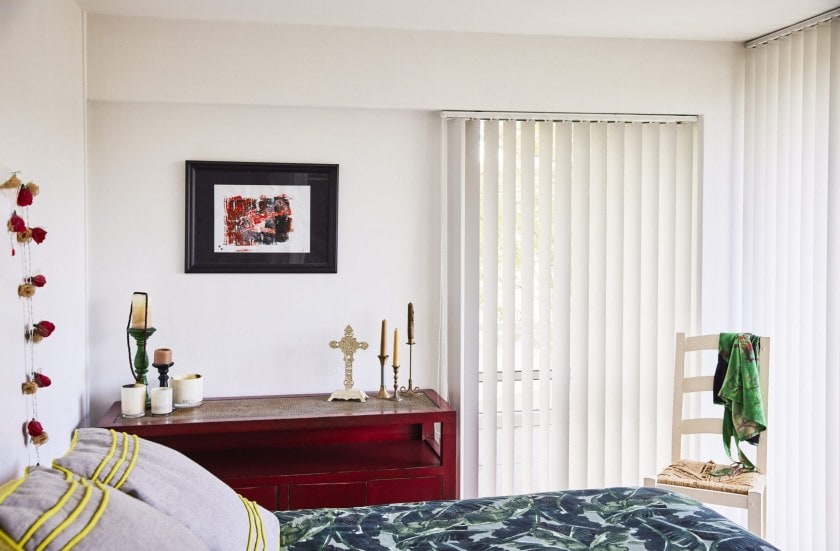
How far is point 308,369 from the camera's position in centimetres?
355

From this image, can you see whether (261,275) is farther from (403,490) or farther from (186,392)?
(403,490)

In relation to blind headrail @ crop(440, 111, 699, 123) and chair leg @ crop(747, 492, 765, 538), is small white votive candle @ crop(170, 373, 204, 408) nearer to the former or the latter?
blind headrail @ crop(440, 111, 699, 123)

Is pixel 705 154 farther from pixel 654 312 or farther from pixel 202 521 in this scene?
pixel 202 521

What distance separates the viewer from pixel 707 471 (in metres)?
3.23

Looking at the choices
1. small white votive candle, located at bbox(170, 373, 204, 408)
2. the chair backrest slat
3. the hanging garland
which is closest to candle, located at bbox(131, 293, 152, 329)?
small white votive candle, located at bbox(170, 373, 204, 408)

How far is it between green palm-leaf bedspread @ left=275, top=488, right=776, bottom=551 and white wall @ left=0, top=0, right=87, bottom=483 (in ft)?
2.98

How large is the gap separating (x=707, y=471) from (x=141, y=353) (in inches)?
96.2

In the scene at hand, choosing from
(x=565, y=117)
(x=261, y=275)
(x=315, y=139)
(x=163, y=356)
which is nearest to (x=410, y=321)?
(x=261, y=275)

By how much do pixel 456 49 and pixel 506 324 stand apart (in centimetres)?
130

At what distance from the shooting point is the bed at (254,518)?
1388 mm

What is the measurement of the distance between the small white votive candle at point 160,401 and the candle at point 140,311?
28cm

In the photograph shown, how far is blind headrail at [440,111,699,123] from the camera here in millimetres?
3549

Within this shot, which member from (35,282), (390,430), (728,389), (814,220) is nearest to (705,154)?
(814,220)

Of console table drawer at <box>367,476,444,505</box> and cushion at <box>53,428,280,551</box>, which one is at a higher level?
cushion at <box>53,428,280,551</box>
